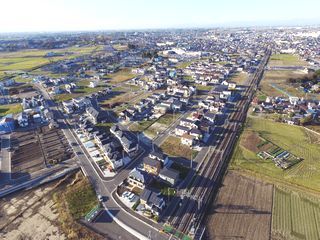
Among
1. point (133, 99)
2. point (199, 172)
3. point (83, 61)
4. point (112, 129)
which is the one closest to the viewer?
point (199, 172)

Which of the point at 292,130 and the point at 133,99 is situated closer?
the point at 292,130

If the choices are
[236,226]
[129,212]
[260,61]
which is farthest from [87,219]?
[260,61]

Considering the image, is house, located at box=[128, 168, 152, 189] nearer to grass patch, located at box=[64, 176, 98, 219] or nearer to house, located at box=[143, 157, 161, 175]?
house, located at box=[143, 157, 161, 175]

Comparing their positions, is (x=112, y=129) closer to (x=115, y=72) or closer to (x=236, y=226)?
(x=236, y=226)

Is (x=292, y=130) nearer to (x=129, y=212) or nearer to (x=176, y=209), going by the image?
(x=176, y=209)

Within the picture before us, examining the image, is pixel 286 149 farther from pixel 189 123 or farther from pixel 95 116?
pixel 95 116

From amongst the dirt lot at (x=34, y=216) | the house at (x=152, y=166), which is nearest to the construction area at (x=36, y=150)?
the dirt lot at (x=34, y=216)

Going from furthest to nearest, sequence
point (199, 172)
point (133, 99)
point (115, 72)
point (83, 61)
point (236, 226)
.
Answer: point (83, 61) → point (115, 72) → point (133, 99) → point (199, 172) → point (236, 226)
